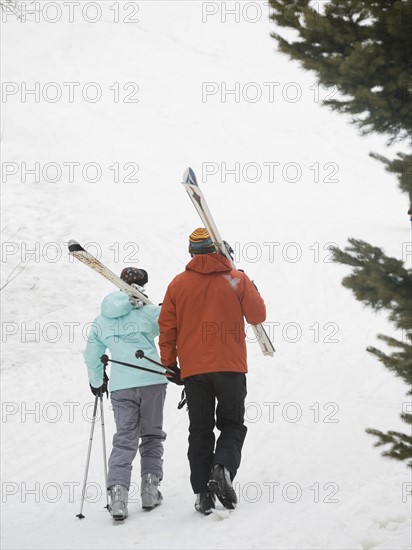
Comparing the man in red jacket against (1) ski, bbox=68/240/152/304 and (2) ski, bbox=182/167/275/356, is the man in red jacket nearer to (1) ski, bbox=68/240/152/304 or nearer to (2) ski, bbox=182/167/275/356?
(2) ski, bbox=182/167/275/356

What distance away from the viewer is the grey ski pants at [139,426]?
6582 millimetres

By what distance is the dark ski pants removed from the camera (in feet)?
20.2

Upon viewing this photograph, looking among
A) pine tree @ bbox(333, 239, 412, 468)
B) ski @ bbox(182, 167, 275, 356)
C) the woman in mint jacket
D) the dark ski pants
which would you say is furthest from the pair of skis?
pine tree @ bbox(333, 239, 412, 468)

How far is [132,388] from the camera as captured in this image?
666 cm

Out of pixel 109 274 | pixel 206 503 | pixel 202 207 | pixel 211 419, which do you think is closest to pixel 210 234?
pixel 202 207

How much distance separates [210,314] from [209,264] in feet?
1.35

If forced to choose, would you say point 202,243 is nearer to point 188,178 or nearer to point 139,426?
point 188,178

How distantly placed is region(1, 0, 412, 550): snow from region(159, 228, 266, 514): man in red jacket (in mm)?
487

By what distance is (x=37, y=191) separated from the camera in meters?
21.1

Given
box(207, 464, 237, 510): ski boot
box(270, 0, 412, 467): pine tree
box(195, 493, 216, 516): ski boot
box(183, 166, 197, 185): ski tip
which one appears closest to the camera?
box(270, 0, 412, 467): pine tree

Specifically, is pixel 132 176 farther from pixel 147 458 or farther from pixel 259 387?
pixel 147 458

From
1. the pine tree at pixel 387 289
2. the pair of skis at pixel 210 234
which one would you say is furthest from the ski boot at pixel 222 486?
the pine tree at pixel 387 289

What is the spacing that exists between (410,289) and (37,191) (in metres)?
18.5

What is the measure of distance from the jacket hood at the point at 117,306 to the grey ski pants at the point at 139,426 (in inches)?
26.9
